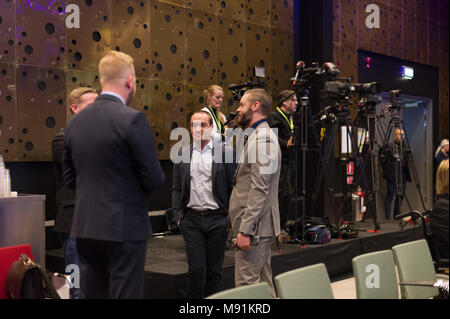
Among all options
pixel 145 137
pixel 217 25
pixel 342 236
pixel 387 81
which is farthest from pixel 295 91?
pixel 387 81

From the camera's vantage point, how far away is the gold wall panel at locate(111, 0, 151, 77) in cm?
598

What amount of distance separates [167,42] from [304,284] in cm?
473

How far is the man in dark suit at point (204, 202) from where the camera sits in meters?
3.63

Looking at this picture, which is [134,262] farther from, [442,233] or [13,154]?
[13,154]

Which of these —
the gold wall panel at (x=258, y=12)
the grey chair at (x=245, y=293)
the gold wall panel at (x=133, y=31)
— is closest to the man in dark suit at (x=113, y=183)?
the grey chair at (x=245, y=293)

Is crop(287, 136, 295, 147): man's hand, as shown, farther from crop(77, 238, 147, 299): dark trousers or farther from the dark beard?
crop(77, 238, 147, 299): dark trousers

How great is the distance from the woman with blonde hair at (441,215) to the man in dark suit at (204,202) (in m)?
1.40

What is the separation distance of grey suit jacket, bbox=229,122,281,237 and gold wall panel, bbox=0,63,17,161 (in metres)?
2.71

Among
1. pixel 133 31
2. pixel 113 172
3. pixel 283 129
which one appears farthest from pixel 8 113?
pixel 113 172

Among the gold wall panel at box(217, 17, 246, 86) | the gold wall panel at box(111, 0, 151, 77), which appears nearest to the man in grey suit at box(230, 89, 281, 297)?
the gold wall panel at box(111, 0, 151, 77)

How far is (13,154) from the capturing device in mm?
5172

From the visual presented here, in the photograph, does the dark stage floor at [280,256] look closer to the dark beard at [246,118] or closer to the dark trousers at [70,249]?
the dark trousers at [70,249]

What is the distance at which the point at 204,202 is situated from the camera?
12.0ft

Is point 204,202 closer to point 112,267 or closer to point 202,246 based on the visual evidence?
point 202,246
